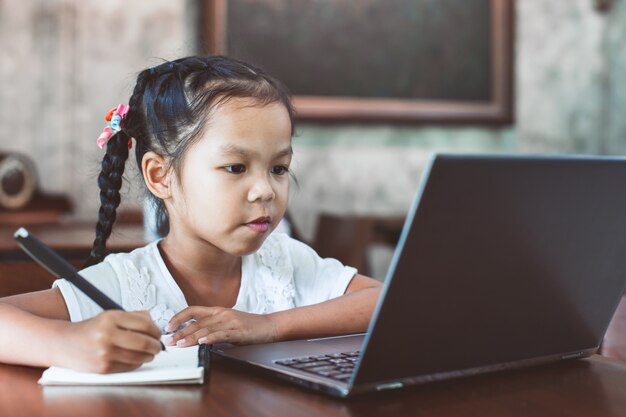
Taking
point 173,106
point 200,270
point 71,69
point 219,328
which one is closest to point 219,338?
point 219,328

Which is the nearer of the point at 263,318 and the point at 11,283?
the point at 263,318

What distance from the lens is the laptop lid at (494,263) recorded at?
708mm

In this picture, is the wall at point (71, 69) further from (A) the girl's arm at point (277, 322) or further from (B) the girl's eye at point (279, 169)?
(A) the girl's arm at point (277, 322)

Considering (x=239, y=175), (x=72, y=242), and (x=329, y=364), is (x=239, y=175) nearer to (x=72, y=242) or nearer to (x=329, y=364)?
(x=329, y=364)

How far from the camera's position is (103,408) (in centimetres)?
74

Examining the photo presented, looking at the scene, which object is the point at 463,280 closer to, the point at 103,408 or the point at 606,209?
the point at 606,209

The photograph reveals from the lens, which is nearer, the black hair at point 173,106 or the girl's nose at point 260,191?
the girl's nose at point 260,191

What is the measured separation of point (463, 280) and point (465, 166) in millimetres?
131

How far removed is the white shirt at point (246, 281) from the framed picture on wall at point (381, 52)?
8.62ft

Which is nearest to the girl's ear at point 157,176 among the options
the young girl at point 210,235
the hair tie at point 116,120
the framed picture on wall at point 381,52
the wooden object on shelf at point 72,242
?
the young girl at point 210,235

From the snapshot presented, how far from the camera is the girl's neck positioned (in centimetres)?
139

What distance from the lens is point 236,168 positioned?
4.11 ft

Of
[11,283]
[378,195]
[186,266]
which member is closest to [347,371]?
[186,266]

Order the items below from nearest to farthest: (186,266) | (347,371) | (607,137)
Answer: (347,371) < (186,266) < (607,137)
